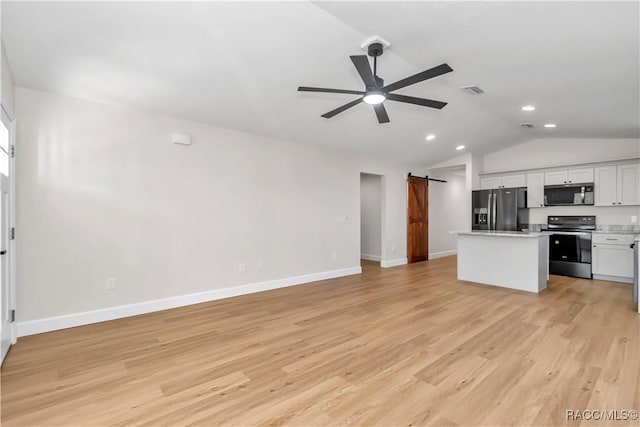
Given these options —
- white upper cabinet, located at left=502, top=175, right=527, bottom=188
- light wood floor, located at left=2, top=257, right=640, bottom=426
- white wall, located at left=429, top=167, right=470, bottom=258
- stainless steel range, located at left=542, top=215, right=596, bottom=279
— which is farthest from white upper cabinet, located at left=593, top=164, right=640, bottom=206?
white wall, located at left=429, top=167, right=470, bottom=258

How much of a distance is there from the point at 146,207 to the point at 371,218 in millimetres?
5646

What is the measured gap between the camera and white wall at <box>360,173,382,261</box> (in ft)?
26.5

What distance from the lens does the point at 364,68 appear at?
235 centimetres

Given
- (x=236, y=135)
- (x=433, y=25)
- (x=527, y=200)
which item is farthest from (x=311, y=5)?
(x=527, y=200)

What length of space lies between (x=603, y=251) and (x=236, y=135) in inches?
272

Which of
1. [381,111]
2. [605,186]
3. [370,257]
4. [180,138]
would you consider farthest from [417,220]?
[180,138]

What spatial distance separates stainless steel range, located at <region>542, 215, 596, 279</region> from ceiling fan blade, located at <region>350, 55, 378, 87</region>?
5870 millimetres

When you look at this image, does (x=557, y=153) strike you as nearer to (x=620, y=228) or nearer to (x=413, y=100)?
(x=620, y=228)

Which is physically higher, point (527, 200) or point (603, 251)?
point (527, 200)

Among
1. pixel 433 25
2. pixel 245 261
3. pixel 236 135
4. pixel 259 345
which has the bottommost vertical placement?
pixel 259 345

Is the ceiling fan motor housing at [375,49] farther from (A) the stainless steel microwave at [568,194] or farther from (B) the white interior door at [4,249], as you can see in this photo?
(A) the stainless steel microwave at [568,194]

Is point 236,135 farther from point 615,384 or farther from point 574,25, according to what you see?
point 615,384

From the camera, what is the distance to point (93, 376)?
2361mm

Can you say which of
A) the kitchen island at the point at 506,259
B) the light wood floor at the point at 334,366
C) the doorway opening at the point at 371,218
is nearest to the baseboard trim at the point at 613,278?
the kitchen island at the point at 506,259
